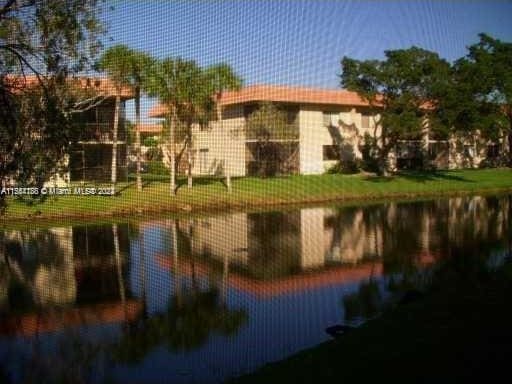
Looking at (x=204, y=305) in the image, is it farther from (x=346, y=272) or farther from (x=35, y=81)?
(x=35, y=81)

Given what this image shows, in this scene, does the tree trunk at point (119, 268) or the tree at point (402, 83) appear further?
the tree at point (402, 83)

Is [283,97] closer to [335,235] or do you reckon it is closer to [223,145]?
[223,145]

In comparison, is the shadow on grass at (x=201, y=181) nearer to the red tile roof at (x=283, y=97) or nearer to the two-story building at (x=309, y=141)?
the two-story building at (x=309, y=141)

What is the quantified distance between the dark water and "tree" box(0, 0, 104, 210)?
98 cm

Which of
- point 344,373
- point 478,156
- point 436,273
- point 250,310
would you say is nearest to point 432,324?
point 344,373

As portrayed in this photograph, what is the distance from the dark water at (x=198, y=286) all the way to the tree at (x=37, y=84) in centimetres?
98

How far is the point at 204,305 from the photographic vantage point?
3822 millimetres

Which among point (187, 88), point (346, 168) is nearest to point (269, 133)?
point (346, 168)

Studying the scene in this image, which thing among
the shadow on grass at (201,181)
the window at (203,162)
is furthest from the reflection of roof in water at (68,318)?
the window at (203,162)

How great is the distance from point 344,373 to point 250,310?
1662mm

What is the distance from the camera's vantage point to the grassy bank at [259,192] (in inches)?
324

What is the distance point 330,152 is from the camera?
46.7ft

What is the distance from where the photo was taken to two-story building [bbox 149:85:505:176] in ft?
33.4

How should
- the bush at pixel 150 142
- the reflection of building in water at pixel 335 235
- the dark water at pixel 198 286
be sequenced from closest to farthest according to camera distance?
the dark water at pixel 198 286
the reflection of building in water at pixel 335 235
the bush at pixel 150 142
